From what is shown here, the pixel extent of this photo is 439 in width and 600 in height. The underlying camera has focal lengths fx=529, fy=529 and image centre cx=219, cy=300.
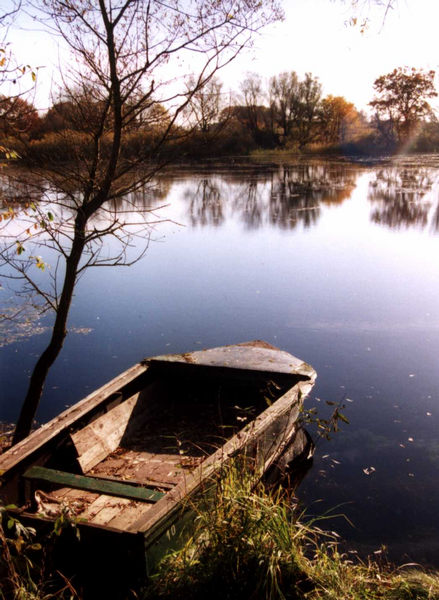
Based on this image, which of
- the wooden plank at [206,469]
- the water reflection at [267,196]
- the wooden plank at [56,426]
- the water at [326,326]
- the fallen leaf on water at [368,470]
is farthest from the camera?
the water reflection at [267,196]

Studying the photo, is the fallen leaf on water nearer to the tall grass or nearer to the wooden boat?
the wooden boat

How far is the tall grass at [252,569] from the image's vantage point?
8.35ft

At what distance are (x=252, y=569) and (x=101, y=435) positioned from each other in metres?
1.88

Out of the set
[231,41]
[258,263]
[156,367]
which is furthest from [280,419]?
[258,263]

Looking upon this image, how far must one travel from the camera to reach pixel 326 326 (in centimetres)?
783

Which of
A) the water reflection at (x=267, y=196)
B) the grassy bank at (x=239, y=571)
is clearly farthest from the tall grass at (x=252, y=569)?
the water reflection at (x=267, y=196)

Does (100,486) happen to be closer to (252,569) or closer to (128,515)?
(128,515)

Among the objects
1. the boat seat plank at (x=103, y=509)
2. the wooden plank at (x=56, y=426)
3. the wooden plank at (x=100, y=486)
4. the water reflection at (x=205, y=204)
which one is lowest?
the boat seat plank at (x=103, y=509)

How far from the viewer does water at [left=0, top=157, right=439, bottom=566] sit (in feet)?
14.6

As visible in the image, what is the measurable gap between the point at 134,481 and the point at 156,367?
157 cm

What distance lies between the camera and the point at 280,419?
13.9 feet

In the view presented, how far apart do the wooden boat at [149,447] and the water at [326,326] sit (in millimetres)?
805

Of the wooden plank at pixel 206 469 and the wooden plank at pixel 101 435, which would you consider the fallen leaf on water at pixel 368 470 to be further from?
the wooden plank at pixel 101 435

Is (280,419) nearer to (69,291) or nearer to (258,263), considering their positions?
(69,291)
